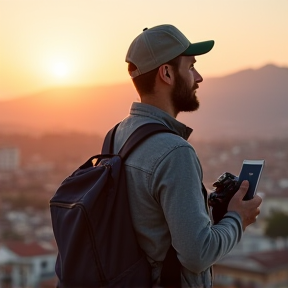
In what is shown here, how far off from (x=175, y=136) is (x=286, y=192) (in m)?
33.6

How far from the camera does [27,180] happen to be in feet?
135

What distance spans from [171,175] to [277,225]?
30.2 m

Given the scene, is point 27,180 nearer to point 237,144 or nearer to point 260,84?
point 237,144

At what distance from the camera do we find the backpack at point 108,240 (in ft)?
3.68

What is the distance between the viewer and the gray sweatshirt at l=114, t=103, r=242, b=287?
1.07 metres

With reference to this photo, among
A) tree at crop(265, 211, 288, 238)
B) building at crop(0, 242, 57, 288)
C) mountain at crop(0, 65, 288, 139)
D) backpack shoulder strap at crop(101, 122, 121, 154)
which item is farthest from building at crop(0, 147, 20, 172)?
backpack shoulder strap at crop(101, 122, 121, 154)

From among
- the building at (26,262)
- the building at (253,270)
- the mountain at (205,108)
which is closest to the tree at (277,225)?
the building at (253,270)

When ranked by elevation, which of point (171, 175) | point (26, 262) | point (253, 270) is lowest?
point (26, 262)

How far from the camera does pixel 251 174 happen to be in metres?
1.20

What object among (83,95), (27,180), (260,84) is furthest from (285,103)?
(27,180)

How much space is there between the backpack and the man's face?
76mm

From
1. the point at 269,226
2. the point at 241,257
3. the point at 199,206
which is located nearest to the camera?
the point at 199,206

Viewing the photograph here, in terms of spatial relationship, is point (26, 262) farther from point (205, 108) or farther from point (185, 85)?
point (205, 108)

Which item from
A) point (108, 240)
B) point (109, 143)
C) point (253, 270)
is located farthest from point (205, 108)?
point (108, 240)
